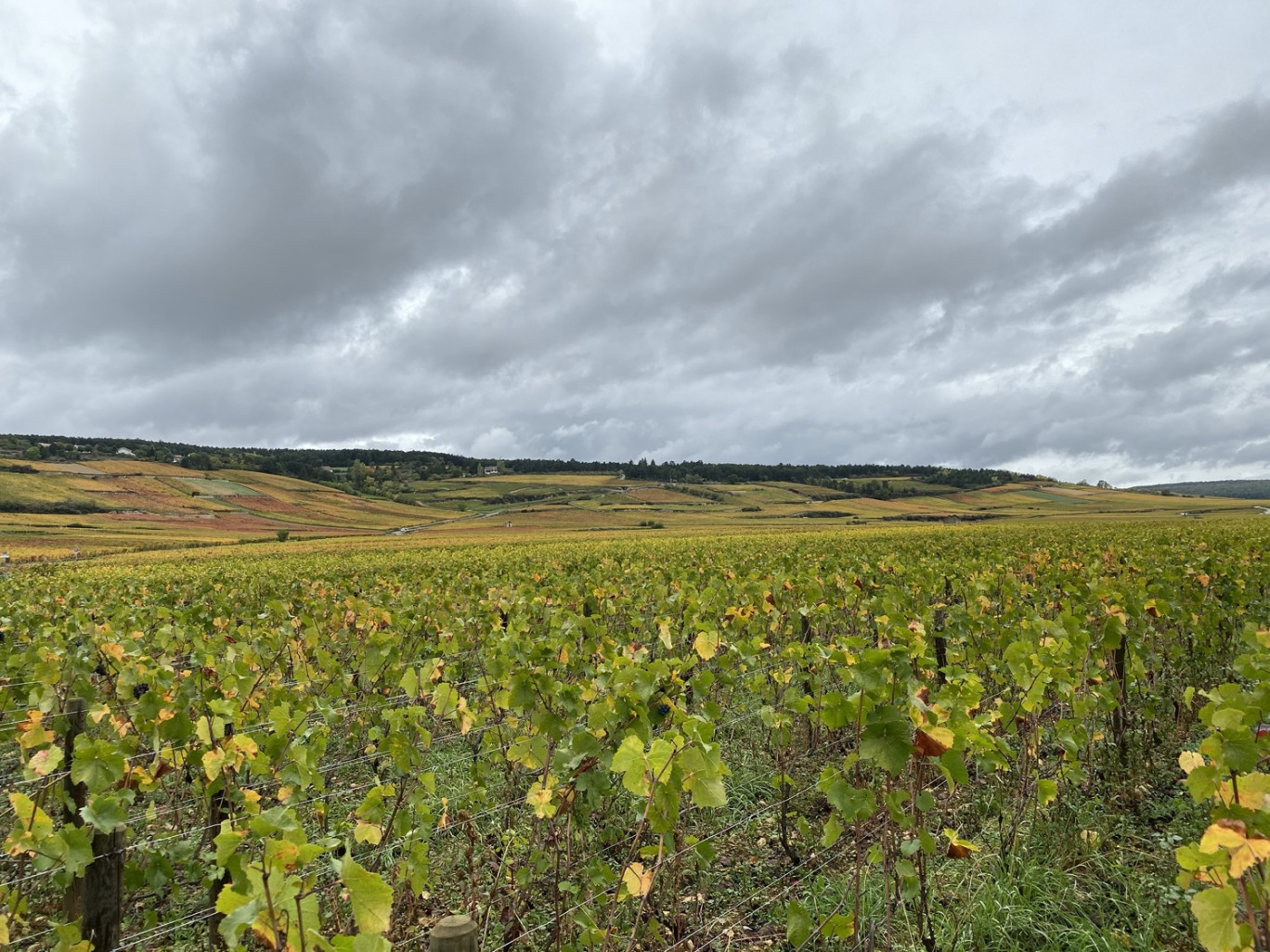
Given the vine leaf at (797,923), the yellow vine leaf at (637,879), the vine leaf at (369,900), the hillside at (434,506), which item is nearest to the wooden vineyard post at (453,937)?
the vine leaf at (369,900)

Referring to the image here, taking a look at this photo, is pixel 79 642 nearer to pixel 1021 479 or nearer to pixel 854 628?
pixel 854 628

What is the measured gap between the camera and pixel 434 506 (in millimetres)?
133250

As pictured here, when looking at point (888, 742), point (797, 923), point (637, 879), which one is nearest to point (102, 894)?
point (637, 879)

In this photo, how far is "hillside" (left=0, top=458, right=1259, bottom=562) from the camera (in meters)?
71.0

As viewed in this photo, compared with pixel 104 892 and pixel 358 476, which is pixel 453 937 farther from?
pixel 358 476

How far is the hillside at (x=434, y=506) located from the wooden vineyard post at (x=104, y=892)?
169ft

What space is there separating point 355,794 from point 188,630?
2.46 m

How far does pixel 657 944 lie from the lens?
3926mm

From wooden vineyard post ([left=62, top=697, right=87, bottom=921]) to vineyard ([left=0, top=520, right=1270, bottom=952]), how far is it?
0.02 metres

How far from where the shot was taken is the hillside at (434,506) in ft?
233

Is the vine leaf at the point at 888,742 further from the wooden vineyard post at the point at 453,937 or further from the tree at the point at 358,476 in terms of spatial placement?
the tree at the point at 358,476

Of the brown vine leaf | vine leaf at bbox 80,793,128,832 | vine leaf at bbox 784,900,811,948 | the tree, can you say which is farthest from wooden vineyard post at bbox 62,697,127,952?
the tree

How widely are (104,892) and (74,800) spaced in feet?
3.37

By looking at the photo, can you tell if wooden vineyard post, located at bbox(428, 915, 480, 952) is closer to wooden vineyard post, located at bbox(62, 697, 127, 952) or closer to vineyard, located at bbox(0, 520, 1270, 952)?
vineyard, located at bbox(0, 520, 1270, 952)
